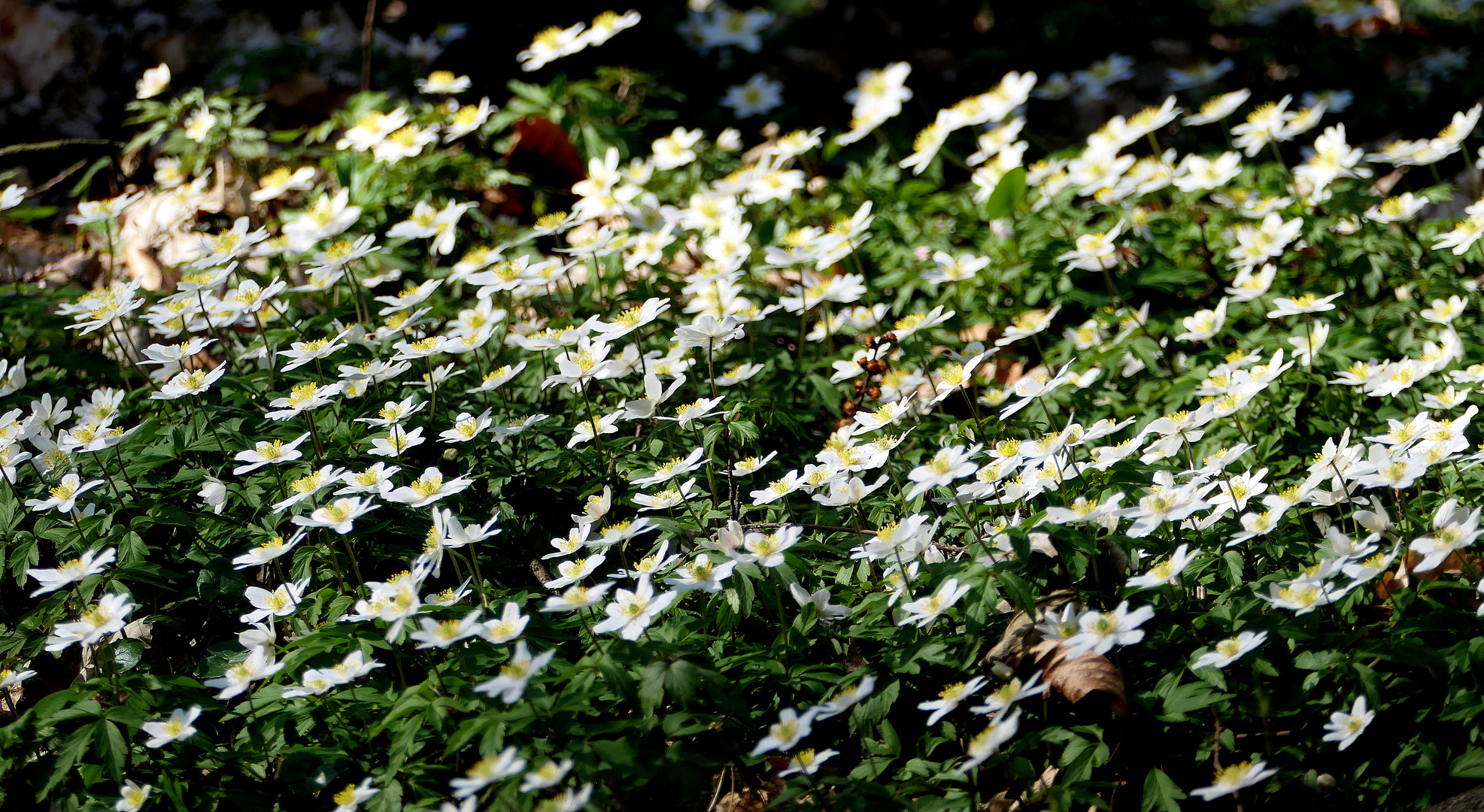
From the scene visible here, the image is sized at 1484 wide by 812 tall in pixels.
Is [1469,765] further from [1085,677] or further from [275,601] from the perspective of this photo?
[275,601]

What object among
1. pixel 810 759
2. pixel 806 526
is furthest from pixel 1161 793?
pixel 806 526

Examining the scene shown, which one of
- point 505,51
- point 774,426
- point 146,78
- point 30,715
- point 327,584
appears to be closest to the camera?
point 30,715

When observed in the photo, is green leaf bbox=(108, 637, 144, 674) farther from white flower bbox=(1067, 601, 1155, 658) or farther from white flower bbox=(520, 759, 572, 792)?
white flower bbox=(1067, 601, 1155, 658)

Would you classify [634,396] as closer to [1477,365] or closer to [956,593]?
[956,593]

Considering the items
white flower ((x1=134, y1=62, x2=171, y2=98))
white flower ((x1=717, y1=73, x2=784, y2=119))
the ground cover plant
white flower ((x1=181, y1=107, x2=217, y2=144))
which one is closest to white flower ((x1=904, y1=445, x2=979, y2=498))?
the ground cover plant

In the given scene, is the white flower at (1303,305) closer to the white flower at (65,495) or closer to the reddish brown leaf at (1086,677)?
the reddish brown leaf at (1086,677)

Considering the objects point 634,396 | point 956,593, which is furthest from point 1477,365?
point 634,396
